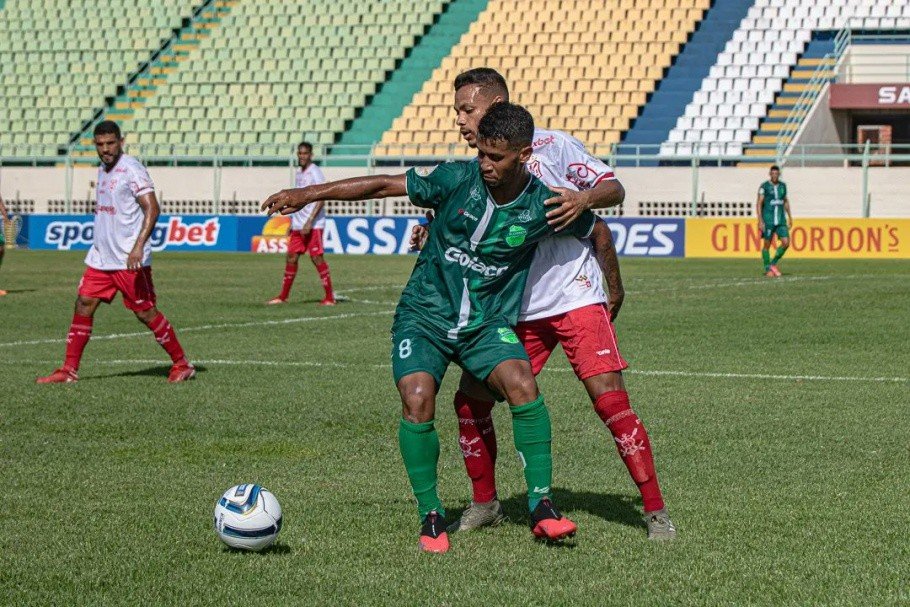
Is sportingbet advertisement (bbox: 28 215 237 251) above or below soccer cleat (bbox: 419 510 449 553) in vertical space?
above

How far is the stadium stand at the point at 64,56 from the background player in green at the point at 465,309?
122ft

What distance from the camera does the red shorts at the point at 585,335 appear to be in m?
5.96

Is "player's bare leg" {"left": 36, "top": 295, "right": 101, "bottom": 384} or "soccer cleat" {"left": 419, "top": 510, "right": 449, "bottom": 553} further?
"player's bare leg" {"left": 36, "top": 295, "right": 101, "bottom": 384}

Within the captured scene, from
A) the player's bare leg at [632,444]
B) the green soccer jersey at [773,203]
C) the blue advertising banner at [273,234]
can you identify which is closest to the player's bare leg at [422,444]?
the player's bare leg at [632,444]

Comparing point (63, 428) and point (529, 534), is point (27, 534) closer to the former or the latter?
point (529, 534)

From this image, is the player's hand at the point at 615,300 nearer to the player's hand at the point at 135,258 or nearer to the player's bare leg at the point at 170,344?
the player's bare leg at the point at 170,344

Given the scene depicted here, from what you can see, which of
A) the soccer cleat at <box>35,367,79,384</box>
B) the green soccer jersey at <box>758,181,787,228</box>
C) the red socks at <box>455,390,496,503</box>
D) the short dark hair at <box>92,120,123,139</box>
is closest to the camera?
the red socks at <box>455,390,496,503</box>

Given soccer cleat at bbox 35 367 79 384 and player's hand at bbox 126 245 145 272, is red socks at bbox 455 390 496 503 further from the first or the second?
soccer cleat at bbox 35 367 79 384

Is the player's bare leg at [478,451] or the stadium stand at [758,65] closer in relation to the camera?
the player's bare leg at [478,451]

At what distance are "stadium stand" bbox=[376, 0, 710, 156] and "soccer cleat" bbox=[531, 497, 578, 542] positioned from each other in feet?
104

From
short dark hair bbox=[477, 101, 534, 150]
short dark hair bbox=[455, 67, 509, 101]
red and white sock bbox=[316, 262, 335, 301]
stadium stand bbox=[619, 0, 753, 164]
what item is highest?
stadium stand bbox=[619, 0, 753, 164]

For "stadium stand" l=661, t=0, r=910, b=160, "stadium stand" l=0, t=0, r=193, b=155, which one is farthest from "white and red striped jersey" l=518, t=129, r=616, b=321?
"stadium stand" l=0, t=0, r=193, b=155

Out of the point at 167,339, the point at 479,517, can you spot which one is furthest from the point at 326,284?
the point at 479,517

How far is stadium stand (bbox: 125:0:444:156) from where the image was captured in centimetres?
4100
